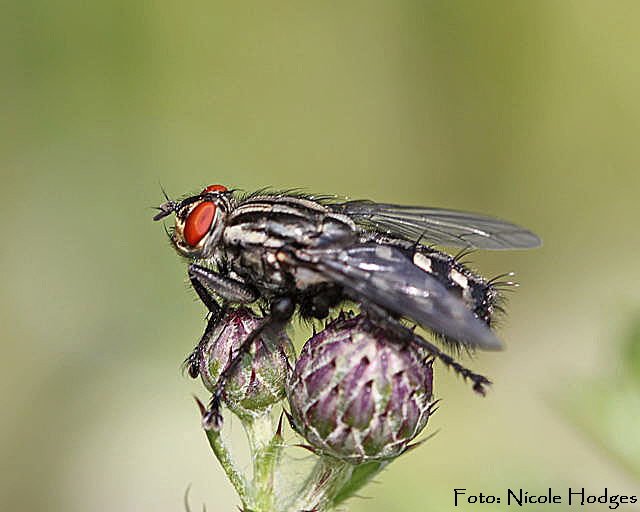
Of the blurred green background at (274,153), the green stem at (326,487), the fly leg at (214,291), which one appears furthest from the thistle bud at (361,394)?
the blurred green background at (274,153)

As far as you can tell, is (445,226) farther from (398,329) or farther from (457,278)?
(398,329)

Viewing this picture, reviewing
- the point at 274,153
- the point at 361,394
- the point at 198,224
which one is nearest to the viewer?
the point at 361,394

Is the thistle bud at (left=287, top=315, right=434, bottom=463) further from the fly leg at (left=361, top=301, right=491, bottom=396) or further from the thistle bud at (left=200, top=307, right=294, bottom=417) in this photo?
the thistle bud at (left=200, top=307, right=294, bottom=417)

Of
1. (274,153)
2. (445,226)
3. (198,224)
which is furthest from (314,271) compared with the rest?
(274,153)

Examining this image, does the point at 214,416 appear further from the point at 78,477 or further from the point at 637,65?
the point at 637,65

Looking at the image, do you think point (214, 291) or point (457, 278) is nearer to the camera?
point (457, 278)

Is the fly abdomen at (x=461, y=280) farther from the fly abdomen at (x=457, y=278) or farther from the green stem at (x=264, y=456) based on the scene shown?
the green stem at (x=264, y=456)

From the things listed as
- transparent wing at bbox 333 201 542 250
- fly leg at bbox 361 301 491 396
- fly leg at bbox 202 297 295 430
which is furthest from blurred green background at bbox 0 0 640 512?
fly leg at bbox 361 301 491 396

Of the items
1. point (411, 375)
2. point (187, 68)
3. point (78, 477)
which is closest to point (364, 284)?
point (411, 375)

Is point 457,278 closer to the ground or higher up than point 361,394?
higher up
